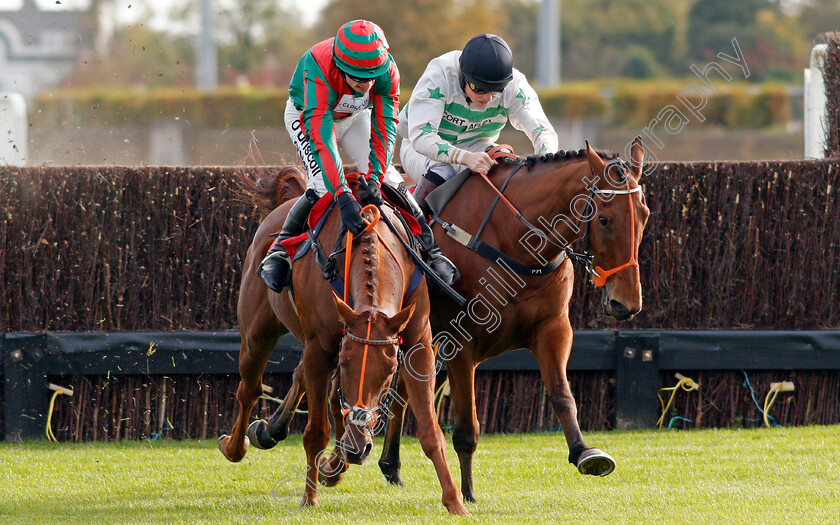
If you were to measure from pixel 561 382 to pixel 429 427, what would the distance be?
2.51ft

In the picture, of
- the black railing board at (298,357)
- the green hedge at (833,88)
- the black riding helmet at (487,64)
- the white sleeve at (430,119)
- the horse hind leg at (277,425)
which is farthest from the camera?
the green hedge at (833,88)

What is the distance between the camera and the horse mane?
4895mm

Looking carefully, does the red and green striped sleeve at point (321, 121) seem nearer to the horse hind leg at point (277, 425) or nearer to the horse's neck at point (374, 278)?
the horse's neck at point (374, 278)

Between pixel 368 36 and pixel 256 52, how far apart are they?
A: 3885cm

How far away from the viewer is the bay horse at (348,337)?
13.7ft

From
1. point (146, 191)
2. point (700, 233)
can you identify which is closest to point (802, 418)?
point (700, 233)

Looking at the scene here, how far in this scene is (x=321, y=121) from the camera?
16.5 feet

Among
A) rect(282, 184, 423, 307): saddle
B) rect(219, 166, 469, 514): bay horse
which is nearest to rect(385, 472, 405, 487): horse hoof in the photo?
rect(219, 166, 469, 514): bay horse

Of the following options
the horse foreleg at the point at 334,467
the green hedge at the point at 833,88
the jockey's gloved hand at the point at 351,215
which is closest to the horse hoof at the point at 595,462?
the horse foreleg at the point at 334,467

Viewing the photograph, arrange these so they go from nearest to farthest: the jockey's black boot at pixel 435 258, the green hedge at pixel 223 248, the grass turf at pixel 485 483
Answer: the grass turf at pixel 485 483 → the jockey's black boot at pixel 435 258 → the green hedge at pixel 223 248

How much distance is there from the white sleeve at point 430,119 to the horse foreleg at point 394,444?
1.39 m

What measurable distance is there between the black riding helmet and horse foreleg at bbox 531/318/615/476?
52.4 inches

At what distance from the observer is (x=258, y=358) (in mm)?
6000

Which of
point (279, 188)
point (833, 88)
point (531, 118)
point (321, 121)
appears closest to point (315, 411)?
point (321, 121)
